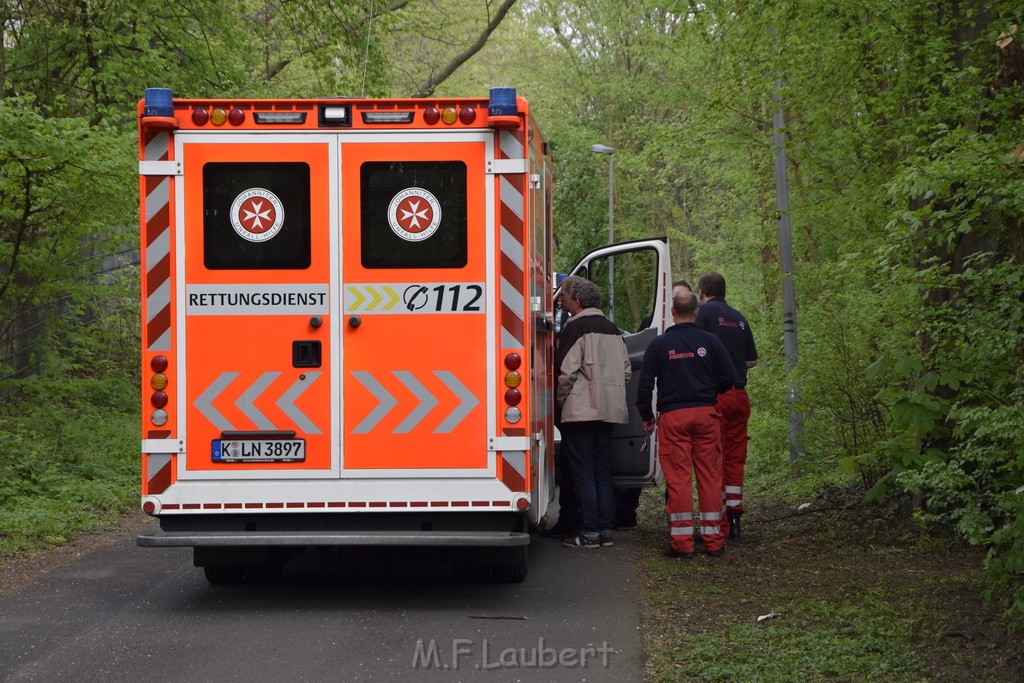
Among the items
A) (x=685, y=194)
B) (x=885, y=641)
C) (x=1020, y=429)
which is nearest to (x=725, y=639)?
(x=885, y=641)

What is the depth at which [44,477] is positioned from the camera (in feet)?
41.1

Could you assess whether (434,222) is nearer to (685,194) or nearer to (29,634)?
(29,634)

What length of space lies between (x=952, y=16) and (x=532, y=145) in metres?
2.92

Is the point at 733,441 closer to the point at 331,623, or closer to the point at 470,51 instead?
the point at 331,623

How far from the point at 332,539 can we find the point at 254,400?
92cm

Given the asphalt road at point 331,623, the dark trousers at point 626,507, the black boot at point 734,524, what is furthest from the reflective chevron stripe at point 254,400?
the dark trousers at point 626,507

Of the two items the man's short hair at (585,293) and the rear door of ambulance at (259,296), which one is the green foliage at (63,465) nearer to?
the rear door of ambulance at (259,296)

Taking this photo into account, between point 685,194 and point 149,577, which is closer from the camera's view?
point 149,577

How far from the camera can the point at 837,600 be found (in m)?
7.23

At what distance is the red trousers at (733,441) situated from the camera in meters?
9.75

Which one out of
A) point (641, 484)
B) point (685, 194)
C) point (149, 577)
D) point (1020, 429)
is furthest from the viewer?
point (685, 194)

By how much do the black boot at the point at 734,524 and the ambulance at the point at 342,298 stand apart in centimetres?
294

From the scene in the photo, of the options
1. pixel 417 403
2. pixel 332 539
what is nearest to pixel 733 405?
pixel 417 403

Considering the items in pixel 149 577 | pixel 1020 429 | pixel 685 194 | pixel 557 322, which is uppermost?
pixel 685 194
